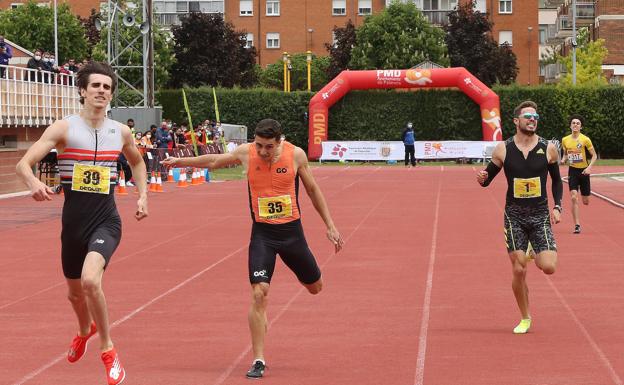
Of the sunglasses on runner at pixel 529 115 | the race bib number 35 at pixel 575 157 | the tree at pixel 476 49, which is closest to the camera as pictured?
the sunglasses on runner at pixel 529 115

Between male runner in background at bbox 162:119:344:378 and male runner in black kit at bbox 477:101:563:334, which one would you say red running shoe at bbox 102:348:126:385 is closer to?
male runner in background at bbox 162:119:344:378

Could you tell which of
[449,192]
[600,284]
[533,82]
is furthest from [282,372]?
[533,82]

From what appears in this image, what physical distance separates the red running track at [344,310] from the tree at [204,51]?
63567 millimetres

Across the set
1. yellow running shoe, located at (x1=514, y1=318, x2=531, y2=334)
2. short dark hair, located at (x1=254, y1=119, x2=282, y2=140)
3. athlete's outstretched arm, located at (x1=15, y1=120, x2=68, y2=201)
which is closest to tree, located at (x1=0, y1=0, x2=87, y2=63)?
yellow running shoe, located at (x1=514, y1=318, x2=531, y2=334)

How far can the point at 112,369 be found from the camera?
8172 millimetres

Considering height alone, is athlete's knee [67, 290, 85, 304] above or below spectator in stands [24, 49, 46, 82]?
below

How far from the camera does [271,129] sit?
350 inches

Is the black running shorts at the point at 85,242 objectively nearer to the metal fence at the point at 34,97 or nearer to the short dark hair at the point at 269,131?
the short dark hair at the point at 269,131

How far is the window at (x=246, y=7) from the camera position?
106188 mm

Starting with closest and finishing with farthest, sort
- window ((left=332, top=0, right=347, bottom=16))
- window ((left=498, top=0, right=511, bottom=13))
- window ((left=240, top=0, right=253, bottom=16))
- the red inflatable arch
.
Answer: the red inflatable arch, window ((left=332, top=0, right=347, bottom=16)), window ((left=498, top=0, right=511, bottom=13)), window ((left=240, top=0, right=253, bottom=16))

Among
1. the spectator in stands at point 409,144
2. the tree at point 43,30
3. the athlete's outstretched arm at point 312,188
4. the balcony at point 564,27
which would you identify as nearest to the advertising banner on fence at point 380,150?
the spectator in stands at point 409,144

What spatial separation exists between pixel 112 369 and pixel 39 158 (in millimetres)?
1431

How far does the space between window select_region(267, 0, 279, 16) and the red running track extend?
83288mm

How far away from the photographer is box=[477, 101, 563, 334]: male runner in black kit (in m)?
10.7
